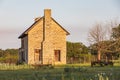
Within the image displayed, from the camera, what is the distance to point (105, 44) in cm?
8181

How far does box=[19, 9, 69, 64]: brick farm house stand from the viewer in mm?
63875

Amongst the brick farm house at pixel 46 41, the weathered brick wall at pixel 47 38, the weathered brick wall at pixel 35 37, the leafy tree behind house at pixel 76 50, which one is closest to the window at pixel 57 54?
the brick farm house at pixel 46 41

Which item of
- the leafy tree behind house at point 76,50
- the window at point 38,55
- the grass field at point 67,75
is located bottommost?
the grass field at point 67,75

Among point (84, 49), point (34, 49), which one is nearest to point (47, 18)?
point (34, 49)

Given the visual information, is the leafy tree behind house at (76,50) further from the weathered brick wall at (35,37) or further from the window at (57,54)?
the weathered brick wall at (35,37)

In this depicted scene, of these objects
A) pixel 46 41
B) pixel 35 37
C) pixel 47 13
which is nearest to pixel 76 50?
pixel 35 37

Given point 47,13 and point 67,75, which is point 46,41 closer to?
point 47,13

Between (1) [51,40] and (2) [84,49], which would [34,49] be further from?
(2) [84,49]

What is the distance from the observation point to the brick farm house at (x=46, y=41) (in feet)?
210

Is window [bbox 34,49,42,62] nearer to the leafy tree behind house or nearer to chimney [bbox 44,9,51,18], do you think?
chimney [bbox 44,9,51,18]

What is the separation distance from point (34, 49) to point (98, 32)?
21381mm

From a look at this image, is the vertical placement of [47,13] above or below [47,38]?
above

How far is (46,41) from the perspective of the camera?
64.1 m

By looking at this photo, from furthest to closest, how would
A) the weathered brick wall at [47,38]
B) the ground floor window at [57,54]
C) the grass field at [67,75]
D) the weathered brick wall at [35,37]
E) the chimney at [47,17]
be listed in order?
the ground floor window at [57,54] < the weathered brick wall at [35,37] < the chimney at [47,17] < the weathered brick wall at [47,38] < the grass field at [67,75]
